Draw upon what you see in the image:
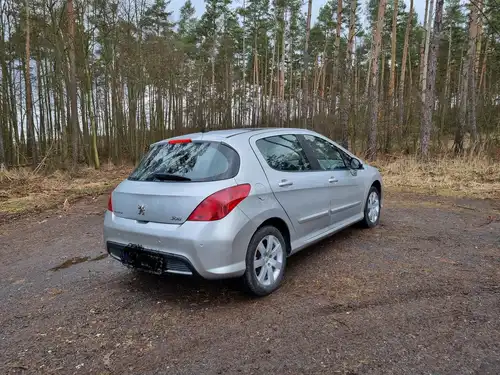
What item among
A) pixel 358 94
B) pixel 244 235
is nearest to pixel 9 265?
pixel 244 235

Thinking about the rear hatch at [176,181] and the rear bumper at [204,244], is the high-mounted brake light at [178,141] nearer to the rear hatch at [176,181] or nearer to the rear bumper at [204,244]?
the rear hatch at [176,181]

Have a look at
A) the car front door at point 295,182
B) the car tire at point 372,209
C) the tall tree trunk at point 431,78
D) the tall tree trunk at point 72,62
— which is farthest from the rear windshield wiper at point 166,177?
the tall tree trunk at point 72,62

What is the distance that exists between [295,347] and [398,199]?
6007 millimetres

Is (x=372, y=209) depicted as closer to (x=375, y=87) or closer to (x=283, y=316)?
(x=283, y=316)

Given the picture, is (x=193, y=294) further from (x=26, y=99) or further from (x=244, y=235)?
(x=26, y=99)

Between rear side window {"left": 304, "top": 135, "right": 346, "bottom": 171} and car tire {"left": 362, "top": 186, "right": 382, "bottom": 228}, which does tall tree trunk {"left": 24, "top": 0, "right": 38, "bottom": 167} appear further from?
car tire {"left": 362, "top": 186, "right": 382, "bottom": 228}

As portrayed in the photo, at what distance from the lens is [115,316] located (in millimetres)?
2945

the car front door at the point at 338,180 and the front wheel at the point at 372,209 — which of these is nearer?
the car front door at the point at 338,180

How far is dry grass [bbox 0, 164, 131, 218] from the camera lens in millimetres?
8203

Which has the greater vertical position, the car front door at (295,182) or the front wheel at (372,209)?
the car front door at (295,182)

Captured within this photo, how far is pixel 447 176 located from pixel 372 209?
219 inches

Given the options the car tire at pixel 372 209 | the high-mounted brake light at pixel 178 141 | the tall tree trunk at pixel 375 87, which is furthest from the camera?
the tall tree trunk at pixel 375 87

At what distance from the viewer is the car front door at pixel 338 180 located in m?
4.15

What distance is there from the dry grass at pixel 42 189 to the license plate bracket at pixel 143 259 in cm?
577
